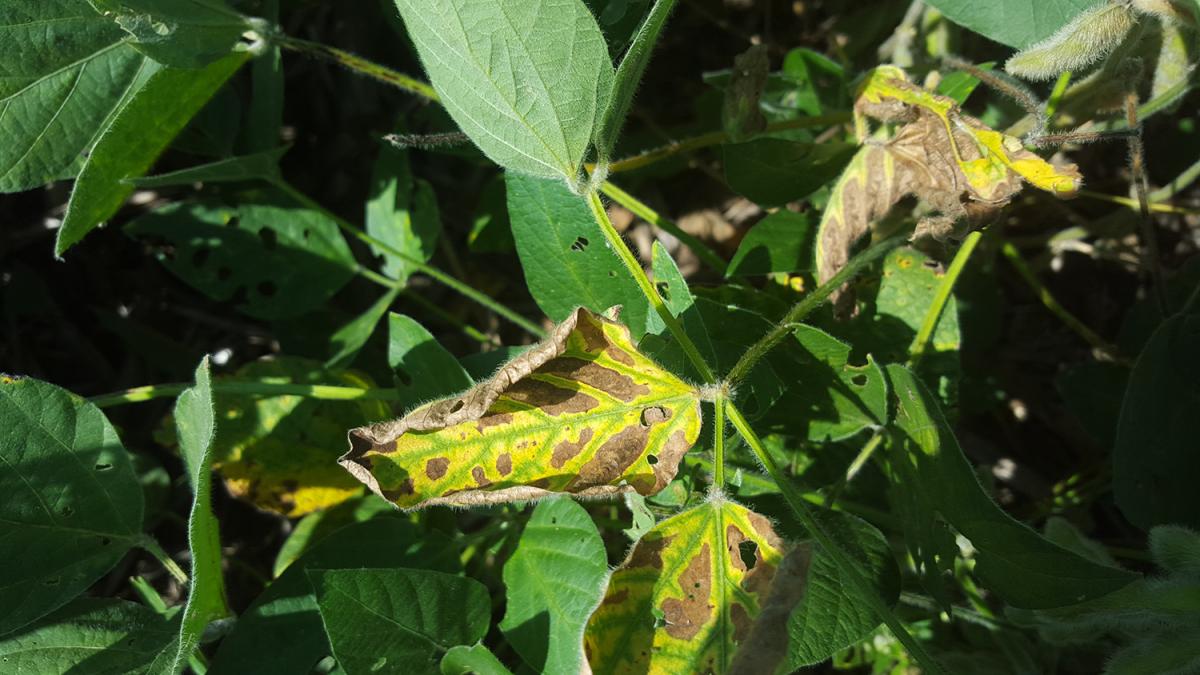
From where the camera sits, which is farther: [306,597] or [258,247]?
[258,247]

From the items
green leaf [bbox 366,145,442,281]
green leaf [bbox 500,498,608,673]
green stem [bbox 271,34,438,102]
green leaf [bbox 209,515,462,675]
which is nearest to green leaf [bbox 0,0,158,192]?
green stem [bbox 271,34,438,102]

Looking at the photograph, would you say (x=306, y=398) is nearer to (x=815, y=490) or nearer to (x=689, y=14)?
(x=815, y=490)

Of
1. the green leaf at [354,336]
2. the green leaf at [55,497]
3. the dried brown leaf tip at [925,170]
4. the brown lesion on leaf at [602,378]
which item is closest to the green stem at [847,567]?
the brown lesion on leaf at [602,378]

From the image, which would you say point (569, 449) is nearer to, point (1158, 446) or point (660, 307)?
point (660, 307)

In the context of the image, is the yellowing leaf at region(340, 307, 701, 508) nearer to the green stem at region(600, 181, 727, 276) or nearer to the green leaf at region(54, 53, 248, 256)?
the green stem at region(600, 181, 727, 276)

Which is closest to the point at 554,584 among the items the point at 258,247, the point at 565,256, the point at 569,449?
the point at 569,449

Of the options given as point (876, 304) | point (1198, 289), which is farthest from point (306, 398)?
point (1198, 289)
